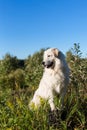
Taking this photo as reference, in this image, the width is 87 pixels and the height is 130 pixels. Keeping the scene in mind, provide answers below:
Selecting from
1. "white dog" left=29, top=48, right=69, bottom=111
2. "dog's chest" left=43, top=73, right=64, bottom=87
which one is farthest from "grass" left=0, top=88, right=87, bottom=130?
"dog's chest" left=43, top=73, right=64, bottom=87

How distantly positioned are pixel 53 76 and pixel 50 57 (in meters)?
0.53

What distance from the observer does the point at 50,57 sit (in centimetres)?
830

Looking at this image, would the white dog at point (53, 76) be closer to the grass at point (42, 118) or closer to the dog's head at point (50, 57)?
the dog's head at point (50, 57)

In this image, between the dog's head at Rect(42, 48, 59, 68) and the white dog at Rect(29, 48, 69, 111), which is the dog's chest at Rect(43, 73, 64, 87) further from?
the dog's head at Rect(42, 48, 59, 68)

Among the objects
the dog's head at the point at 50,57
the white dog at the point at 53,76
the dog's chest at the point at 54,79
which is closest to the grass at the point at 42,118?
the white dog at the point at 53,76

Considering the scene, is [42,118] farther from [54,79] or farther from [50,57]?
[50,57]

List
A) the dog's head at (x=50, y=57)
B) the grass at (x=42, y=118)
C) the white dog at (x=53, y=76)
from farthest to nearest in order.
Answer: the dog's head at (x=50, y=57), the white dog at (x=53, y=76), the grass at (x=42, y=118)

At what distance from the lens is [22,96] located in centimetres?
809

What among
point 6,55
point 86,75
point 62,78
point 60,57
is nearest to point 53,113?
point 62,78

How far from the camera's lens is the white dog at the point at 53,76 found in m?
7.93

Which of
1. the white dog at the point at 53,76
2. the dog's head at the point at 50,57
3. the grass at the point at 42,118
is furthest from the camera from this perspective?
the dog's head at the point at 50,57

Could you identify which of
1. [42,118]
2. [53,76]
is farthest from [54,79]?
[42,118]

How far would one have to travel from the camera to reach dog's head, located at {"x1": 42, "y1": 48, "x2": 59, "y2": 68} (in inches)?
322

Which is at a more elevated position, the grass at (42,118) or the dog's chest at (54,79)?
the dog's chest at (54,79)
